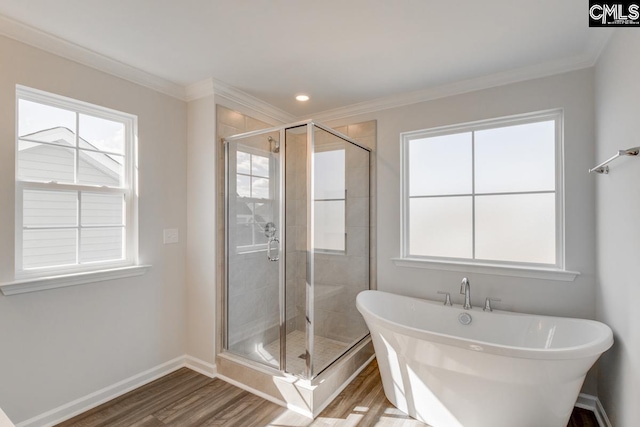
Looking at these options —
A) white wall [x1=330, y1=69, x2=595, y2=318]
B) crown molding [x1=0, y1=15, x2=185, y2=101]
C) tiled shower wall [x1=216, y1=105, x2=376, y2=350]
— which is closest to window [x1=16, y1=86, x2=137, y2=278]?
crown molding [x1=0, y1=15, x2=185, y2=101]

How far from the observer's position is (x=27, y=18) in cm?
178

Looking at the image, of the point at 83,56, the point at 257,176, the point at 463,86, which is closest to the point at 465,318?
the point at 463,86

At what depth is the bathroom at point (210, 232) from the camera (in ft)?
5.94

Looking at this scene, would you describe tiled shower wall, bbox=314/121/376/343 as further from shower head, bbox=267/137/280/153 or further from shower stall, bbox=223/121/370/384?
shower head, bbox=267/137/280/153

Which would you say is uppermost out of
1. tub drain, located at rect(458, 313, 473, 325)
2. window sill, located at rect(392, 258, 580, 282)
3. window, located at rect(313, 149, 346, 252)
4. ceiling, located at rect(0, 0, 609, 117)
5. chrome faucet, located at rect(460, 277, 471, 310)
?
ceiling, located at rect(0, 0, 609, 117)

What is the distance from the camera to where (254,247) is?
2.62m

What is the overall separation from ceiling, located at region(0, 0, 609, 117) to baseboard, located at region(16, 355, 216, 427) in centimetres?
233

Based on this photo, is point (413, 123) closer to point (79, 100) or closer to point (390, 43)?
point (390, 43)

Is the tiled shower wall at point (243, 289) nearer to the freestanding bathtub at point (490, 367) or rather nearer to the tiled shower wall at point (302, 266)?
the tiled shower wall at point (302, 266)

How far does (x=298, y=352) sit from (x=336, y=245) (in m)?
0.88

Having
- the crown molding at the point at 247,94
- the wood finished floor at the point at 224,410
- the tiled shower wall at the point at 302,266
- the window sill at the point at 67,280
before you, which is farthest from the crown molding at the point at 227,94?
the wood finished floor at the point at 224,410

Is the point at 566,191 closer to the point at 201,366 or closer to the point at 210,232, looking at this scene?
the point at 210,232

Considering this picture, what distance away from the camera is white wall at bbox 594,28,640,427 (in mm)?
1559

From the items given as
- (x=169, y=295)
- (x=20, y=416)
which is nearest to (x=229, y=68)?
(x=169, y=295)
